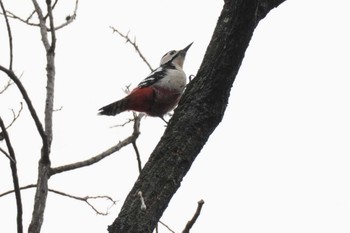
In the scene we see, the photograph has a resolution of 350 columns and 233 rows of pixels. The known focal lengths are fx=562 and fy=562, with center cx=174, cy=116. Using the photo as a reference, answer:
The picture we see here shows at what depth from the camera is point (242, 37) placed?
86.8 inches

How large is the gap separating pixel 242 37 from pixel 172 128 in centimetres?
45

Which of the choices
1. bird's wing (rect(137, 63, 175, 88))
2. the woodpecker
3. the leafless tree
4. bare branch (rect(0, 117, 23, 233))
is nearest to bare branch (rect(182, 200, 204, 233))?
the leafless tree

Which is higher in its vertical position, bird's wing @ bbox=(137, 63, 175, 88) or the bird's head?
the bird's head

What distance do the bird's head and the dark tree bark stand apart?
4.27m

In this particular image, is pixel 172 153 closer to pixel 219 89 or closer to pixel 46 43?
pixel 219 89

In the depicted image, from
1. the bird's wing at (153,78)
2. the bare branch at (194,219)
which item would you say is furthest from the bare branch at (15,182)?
the bird's wing at (153,78)

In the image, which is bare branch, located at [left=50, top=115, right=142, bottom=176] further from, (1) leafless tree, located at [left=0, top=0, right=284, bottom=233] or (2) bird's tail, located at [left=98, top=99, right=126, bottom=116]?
(2) bird's tail, located at [left=98, top=99, right=126, bottom=116]

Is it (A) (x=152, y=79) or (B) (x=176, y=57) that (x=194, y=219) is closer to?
(A) (x=152, y=79)

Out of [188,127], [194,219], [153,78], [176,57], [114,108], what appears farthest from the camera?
[176,57]

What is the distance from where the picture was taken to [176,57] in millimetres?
6684

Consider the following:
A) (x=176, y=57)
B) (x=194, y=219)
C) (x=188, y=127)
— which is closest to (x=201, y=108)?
(x=188, y=127)

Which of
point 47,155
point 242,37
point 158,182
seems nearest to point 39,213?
point 47,155

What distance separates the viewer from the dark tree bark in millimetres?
2057

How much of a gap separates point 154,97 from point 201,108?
135 inches
